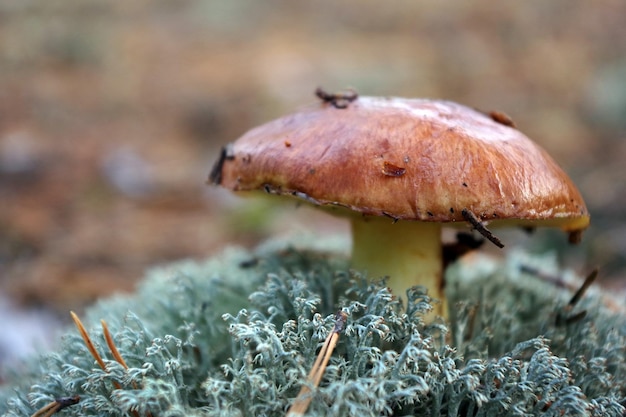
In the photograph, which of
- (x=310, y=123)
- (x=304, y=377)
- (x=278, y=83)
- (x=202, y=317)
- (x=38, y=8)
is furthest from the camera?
(x=38, y=8)

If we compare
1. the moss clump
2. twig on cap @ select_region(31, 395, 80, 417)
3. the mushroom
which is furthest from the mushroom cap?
twig on cap @ select_region(31, 395, 80, 417)

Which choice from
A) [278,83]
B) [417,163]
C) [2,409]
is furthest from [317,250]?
[278,83]

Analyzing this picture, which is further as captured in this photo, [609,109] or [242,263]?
[609,109]

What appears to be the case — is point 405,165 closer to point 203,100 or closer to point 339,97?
point 339,97

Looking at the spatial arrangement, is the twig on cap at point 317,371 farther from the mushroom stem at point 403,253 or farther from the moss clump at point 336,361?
the mushroom stem at point 403,253

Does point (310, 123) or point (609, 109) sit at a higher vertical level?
point (310, 123)

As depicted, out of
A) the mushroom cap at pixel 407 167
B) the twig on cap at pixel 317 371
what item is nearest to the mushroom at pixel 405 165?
the mushroom cap at pixel 407 167

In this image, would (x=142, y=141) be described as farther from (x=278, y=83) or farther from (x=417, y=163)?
(x=417, y=163)
